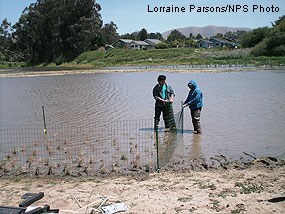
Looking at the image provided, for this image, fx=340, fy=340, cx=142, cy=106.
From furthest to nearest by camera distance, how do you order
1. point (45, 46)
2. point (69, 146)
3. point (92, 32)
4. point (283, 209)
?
point (45, 46)
point (92, 32)
point (69, 146)
point (283, 209)

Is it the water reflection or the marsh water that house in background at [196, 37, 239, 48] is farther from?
the water reflection

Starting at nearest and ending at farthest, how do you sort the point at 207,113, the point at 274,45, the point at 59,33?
the point at 207,113 → the point at 274,45 → the point at 59,33

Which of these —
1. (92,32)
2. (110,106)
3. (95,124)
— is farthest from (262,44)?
(95,124)

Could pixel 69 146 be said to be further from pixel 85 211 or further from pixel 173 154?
pixel 85 211

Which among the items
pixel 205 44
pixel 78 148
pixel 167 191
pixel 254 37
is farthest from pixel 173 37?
pixel 167 191

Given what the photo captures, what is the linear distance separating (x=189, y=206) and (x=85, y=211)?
1594 millimetres

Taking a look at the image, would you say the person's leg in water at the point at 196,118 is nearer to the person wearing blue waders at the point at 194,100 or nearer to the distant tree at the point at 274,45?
the person wearing blue waders at the point at 194,100

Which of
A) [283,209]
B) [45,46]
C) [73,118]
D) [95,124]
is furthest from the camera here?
[45,46]

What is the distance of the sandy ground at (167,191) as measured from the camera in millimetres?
5199

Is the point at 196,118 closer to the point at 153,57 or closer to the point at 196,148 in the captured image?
the point at 196,148

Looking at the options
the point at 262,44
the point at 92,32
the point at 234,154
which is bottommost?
the point at 234,154

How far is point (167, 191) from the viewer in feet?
19.3

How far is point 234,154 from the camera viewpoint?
859cm

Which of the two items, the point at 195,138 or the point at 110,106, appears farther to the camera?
the point at 110,106
